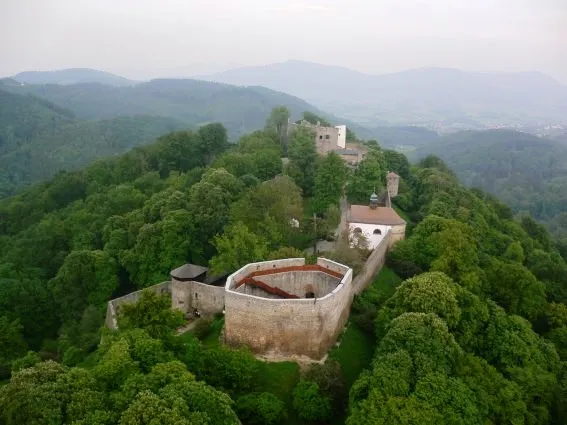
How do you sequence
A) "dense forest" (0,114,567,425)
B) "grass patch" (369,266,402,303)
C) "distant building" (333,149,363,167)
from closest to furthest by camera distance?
"dense forest" (0,114,567,425)
"grass patch" (369,266,402,303)
"distant building" (333,149,363,167)

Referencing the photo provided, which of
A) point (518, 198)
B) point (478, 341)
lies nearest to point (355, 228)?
point (478, 341)

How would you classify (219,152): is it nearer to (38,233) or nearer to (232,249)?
(38,233)

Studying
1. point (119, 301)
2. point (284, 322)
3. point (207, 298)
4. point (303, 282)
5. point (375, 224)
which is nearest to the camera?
point (284, 322)

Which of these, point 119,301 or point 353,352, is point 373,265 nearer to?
point 353,352

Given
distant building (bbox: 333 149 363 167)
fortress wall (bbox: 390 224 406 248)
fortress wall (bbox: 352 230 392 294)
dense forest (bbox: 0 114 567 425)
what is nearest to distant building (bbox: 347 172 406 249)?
fortress wall (bbox: 390 224 406 248)

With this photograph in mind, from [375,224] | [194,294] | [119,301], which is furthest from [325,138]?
[119,301]

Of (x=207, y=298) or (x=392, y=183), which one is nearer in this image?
(x=207, y=298)

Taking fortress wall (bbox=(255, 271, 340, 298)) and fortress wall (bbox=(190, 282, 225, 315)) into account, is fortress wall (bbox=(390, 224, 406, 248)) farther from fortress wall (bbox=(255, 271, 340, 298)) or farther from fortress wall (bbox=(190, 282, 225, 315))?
fortress wall (bbox=(190, 282, 225, 315))
